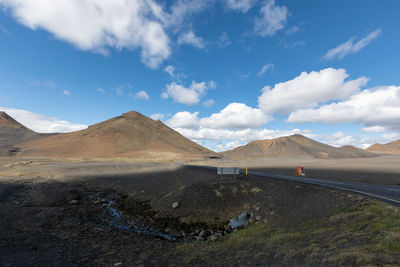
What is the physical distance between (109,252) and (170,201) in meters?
10.3

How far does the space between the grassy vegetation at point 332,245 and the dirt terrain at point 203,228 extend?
26 mm

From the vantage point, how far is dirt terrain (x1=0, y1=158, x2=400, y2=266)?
7145 mm

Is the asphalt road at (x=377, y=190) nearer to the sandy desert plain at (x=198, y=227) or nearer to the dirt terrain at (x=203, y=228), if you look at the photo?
the sandy desert plain at (x=198, y=227)

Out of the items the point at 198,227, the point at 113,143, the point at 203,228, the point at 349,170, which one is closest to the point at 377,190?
the point at 203,228

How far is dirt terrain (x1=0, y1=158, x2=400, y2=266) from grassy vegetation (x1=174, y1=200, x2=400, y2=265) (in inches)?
1.0

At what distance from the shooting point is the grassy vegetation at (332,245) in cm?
571

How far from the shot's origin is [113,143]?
144 meters

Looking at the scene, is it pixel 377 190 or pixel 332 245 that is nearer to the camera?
pixel 332 245

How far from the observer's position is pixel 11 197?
22.6m

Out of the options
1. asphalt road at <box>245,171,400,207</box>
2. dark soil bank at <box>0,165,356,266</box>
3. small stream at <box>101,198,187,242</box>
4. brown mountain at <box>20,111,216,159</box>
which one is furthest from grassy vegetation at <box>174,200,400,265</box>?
brown mountain at <box>20,111,216,159</box>

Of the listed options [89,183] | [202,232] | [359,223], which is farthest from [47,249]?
[89,183]

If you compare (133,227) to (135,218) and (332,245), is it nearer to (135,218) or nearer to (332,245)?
(135,218)

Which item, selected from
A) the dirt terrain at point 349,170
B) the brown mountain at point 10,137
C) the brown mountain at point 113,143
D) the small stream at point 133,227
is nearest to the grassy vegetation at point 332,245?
the small stream at point 133,227

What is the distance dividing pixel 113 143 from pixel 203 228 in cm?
14357
